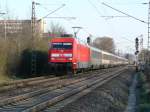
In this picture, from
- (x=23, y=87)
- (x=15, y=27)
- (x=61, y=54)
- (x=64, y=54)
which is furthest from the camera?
(x=15, y=27)

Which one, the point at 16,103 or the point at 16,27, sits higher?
the point at 16,27

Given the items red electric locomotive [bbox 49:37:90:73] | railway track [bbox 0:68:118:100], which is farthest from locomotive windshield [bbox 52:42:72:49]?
railway track [bbox 0:68:118:100]

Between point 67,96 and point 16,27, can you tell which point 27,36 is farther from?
point 67,96

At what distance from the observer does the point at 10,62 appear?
43812 millimetres

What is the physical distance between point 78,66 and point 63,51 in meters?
2.59

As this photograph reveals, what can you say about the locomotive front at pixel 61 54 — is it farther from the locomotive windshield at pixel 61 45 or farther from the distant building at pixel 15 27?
the distant building at pixel 15 27

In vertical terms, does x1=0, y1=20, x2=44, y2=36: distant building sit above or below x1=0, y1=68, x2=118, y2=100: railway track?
above

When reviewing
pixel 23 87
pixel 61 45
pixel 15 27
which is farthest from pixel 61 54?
pixel 15 27

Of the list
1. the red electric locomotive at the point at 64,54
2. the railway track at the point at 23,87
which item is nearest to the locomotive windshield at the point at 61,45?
the red electric locomotive at the point at 64,54

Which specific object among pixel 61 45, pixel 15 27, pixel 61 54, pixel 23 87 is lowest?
pixel 23 87

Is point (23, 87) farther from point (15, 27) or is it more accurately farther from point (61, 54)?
point (15, 27)

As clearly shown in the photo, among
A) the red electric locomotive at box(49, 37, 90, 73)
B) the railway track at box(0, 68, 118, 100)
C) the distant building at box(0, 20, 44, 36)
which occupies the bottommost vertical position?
the railway track at box(0, 68, 118, 100)

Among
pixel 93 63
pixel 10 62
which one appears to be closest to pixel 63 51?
pixel 10 62

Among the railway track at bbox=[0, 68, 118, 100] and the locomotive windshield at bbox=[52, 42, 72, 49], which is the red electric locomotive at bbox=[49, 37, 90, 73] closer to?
the locomotive windshield at bbox=[52, 42, 72, 49]
